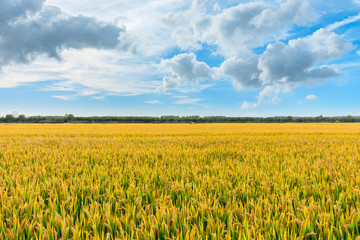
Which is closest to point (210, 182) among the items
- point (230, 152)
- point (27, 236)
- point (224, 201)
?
point (224, 201)

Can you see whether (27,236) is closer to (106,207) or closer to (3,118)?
(106,207)

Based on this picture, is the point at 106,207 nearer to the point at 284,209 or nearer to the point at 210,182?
the point at 210,182

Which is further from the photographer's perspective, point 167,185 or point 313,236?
point 167,185

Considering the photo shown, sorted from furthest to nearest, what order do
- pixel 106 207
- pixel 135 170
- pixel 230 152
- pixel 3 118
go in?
pixel 3 118
pixel 230 152
pixel 135 170
pixel 106 207

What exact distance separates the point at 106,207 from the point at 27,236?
777 millimetres

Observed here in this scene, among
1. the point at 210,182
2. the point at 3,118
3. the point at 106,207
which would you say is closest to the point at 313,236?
the point at 210,182

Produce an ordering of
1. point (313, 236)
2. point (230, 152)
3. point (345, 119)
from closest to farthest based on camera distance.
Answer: point (313, 236) → point (230, 152) → point (345, 119)

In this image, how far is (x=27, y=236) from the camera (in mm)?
→ 2076

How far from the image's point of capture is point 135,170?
4422 millimetres

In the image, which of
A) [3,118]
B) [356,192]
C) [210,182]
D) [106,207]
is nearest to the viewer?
[106,207]

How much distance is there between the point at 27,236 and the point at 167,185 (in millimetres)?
1947

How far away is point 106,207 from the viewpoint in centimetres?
245

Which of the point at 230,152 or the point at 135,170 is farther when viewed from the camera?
the point at 230,152

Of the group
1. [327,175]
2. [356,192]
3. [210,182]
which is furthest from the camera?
[327,175]
